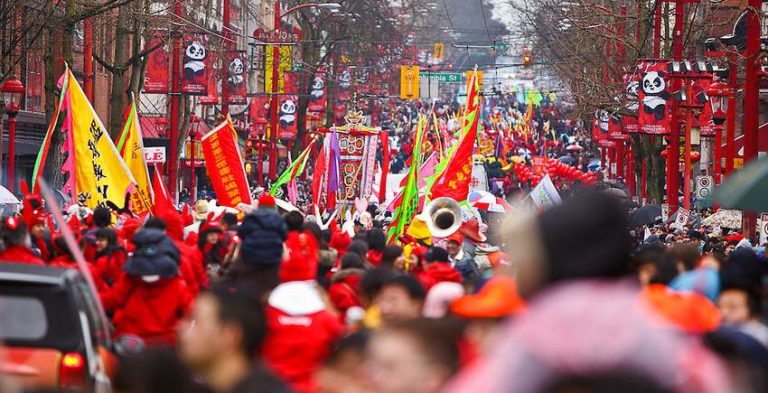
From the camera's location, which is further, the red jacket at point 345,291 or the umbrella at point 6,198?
the umbrella at point 6,198

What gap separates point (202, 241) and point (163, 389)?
941cm

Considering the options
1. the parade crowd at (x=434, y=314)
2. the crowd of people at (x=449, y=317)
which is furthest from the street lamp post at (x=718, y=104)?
the crowd of people at (x=449, y=317)

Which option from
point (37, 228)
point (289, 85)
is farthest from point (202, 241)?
point (289, 85)

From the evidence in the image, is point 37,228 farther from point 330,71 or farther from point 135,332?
point 330,71

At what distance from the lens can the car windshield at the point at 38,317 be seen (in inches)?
315

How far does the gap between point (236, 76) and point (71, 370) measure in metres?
36.4

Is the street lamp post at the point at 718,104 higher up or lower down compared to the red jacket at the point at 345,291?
higher up

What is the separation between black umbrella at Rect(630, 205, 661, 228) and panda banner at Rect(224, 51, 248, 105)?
46.3ft

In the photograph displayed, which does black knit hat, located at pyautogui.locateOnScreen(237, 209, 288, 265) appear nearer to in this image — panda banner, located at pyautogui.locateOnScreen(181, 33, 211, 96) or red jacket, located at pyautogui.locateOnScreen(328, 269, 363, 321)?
red jacket, located at pyautogui.locateOnScreen(328, 269, 363, 321)

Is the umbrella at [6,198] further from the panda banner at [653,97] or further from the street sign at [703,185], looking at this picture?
the panda banner at [653,97]

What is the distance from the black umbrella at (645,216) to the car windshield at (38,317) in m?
24.5

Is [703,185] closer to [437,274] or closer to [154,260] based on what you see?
[437,274]

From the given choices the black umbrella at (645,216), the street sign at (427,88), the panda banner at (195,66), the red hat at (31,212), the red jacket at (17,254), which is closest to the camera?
the red jacket at (17,254)

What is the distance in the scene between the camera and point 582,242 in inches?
129
